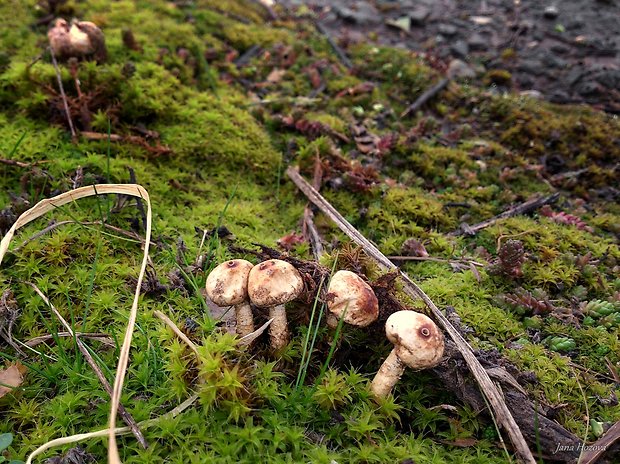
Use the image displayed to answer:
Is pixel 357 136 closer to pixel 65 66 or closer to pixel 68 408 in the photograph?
pixel 65 66

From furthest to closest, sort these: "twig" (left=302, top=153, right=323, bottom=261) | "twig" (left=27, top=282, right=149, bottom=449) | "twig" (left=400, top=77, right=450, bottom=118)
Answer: "twig" (left=400, top=77, right=450, bottom=118), "twig" (left=302, top=153, right=323, bottom=261), "twig" (left=27, top=282, right=149, bottom=449)

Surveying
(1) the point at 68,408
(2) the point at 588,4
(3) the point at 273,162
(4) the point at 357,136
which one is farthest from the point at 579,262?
(2) the point at 588,4

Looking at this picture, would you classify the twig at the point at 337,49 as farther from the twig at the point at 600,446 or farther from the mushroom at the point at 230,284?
the twig at the point at 600,446

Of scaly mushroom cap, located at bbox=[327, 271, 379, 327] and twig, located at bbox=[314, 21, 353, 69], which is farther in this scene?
twig, located at bbox=[314, 21, 353, 69]

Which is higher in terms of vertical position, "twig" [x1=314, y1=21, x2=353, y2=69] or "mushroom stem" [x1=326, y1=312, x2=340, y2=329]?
"twig" [x1=314, y1=21, x2=353, y2=69]

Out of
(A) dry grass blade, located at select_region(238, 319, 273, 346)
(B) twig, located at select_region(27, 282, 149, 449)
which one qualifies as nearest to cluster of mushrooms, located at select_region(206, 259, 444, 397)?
(A) dry grass blade, located at select_region(238, 319, 273, 346)

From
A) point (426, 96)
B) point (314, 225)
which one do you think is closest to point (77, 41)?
point (314, 225)

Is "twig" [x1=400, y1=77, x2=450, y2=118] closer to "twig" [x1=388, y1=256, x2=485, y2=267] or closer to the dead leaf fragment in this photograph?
the dead leaf fragment

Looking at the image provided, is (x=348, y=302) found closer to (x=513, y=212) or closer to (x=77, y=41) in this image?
(x=513, y=212)
